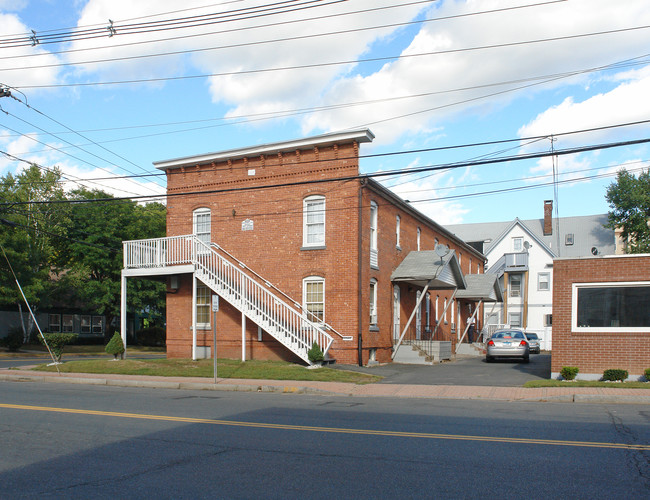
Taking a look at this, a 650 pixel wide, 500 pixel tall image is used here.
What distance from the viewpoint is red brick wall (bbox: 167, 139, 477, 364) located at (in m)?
22.4

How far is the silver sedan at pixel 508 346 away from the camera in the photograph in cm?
2630

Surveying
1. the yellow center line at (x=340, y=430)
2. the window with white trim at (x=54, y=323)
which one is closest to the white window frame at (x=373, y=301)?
the yellow center line at (x=340, y=430)

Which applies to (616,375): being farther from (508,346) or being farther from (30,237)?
(30,237)

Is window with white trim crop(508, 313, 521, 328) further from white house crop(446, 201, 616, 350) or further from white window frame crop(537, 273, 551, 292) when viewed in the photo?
white window frame crop(537, 273, 551, 292)

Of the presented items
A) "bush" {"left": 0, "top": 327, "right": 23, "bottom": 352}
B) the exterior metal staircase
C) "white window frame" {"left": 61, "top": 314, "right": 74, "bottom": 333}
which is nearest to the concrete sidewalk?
the exterior metal staircase

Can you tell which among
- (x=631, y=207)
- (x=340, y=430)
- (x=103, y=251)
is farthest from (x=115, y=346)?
(x=631, y=207)

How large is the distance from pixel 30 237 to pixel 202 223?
2089 centimetres

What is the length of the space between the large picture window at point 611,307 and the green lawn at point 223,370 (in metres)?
6.39

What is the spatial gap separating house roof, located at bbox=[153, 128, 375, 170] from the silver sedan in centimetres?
1117

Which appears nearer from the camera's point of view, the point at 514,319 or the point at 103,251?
the point at 103,251

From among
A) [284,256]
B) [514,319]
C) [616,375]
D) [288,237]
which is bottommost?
[514,319]

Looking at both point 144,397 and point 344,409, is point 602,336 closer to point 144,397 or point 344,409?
point 344,409

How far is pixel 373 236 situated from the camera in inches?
947

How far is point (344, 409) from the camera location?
41.4ft
